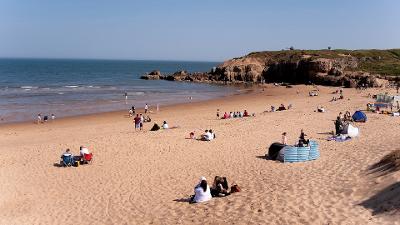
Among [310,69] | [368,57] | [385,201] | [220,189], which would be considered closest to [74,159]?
[220,189]

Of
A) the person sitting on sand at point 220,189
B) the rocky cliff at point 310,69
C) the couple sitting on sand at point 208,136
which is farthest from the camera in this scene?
the rocky cliff at point 310,69

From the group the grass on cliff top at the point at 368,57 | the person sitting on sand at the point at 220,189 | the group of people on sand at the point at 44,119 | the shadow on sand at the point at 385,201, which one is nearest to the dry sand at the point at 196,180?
the shadow on sand at the point at 385,201

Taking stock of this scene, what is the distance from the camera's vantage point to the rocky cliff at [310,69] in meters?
69.3

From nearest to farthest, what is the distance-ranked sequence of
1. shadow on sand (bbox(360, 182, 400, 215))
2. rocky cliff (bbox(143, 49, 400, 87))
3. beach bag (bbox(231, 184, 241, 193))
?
1. shadow on sand (bbox(360, 182, 400, 215))
2. beach bag (bbox(231, 184, 241, 193))
3. rocky cliff (bbox(143, 49, 400, 87))

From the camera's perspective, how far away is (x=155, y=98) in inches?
2165

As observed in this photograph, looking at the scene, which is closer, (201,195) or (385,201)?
(385,201)

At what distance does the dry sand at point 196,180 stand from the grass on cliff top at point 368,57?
56890mm

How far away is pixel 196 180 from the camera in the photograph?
48.5 feet

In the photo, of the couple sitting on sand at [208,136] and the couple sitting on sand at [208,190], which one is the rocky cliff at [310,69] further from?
the couple sitting on sand at [208,190]

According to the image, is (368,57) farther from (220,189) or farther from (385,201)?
(385,201)

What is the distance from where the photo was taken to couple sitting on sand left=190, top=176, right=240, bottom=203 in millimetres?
12070

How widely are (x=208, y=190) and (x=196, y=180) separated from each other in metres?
2.67

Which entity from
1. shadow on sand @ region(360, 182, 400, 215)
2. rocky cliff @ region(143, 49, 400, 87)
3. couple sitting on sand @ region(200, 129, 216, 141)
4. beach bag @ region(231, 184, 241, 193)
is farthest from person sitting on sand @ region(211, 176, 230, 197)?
rocky cliff @ region(143, 49, 400, 87)

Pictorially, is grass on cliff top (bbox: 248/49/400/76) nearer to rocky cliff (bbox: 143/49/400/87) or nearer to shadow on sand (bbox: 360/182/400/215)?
rocky cliff (bbox: 143/49/400/87)
